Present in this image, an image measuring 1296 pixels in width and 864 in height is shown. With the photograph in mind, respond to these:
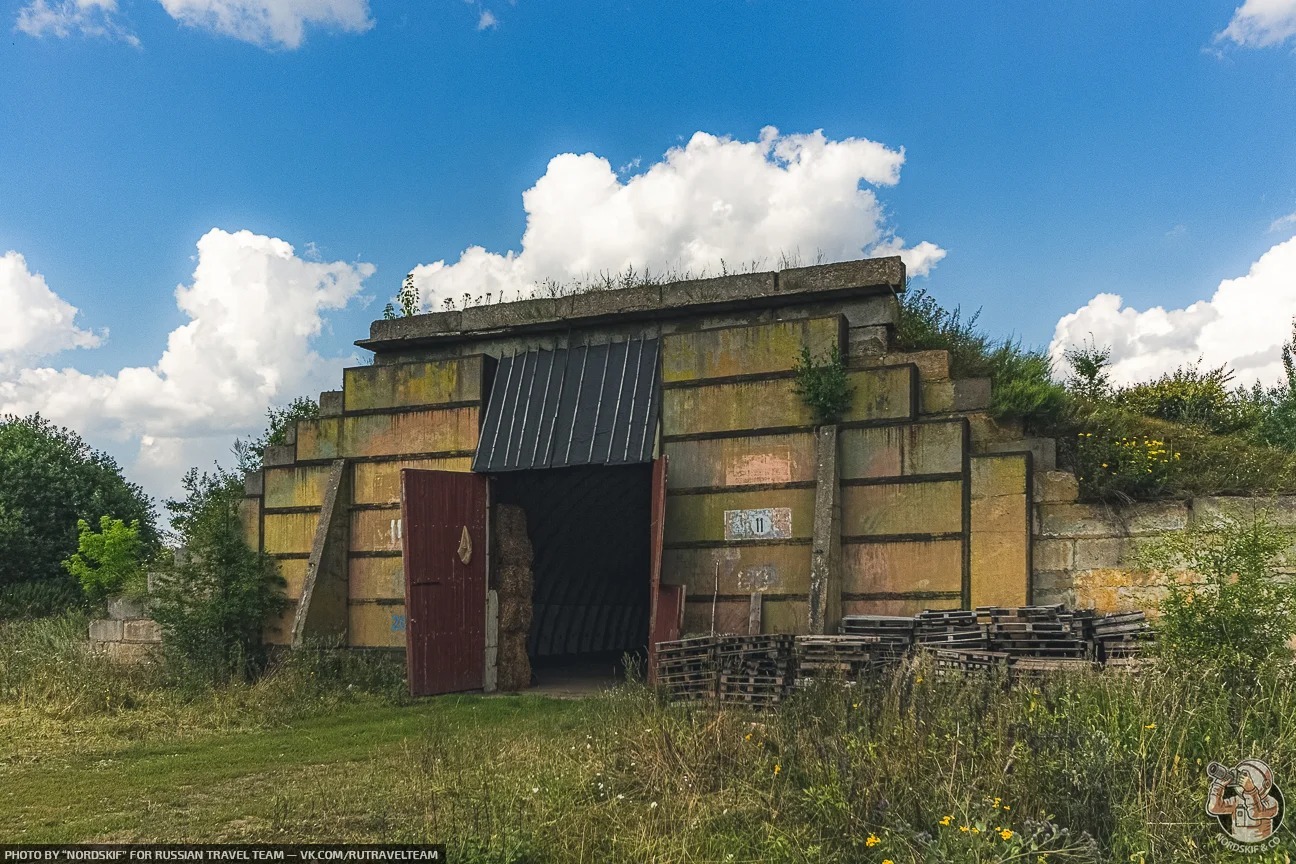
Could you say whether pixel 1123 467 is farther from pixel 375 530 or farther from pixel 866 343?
pixel 375 530

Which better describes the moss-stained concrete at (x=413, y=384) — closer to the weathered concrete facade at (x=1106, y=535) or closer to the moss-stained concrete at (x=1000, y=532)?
the moss-stained concrete at (x=1000, y=532)

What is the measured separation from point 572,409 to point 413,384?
2652 millimetres

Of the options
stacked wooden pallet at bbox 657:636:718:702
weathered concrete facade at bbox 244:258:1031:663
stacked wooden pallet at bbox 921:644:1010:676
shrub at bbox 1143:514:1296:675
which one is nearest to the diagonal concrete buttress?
weathered concrete facade at bbox 244:258:1031:663

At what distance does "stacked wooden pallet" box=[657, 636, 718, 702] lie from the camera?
438 inches

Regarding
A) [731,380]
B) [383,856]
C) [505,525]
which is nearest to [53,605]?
[505,525]

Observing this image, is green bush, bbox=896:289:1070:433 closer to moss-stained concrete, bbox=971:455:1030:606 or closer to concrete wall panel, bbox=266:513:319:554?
moss-stained concrete, bbox=971:455:1030:606

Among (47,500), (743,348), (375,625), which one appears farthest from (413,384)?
(47,500)

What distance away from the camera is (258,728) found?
1196cm

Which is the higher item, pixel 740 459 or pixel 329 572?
pixel 740 459

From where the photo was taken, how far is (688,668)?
38.1ft

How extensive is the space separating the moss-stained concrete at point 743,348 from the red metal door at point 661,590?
1.33m

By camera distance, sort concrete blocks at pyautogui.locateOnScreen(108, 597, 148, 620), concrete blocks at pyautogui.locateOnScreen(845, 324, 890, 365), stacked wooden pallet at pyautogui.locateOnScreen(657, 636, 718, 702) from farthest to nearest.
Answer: concrete blocks at pyautogui.locateOnScreen(108, 597, 148, 620) → concrete blocks at pyautogui.locateOnScreen(845, 324, 890, 365) → stacked wooden pallet at pyautogui.locateOnScreen(657, 636, 718, 702)

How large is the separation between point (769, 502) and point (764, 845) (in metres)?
7.19

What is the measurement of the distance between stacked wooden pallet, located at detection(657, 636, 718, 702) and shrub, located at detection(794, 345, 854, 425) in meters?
3.12
